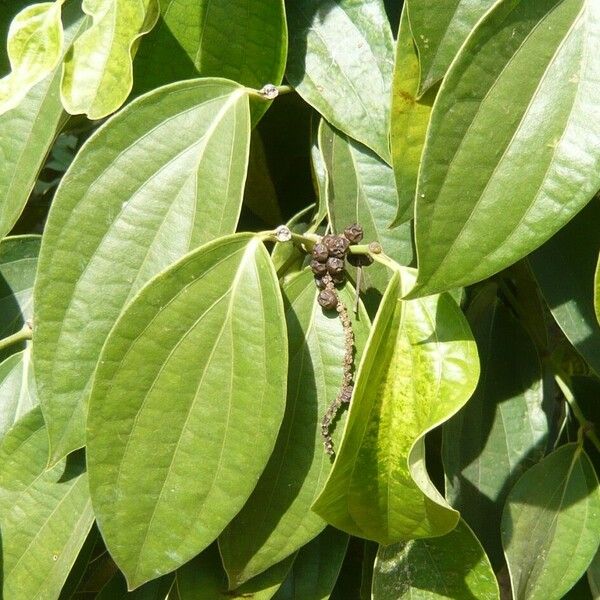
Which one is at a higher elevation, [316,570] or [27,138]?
[27,138]

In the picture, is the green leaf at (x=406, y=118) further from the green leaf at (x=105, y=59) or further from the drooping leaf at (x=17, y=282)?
the drooping leaf at (x=17, y=282)

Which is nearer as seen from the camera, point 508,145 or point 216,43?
point 508,145

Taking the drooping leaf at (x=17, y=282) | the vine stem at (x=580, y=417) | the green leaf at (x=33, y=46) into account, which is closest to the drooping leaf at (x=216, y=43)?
the green leaf at (x=33, y=46)

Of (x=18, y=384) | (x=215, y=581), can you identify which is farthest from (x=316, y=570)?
(x=18, y=384)

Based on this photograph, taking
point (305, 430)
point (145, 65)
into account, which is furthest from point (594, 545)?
point (145, 65)

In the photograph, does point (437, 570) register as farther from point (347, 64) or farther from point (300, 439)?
point (347, 64)

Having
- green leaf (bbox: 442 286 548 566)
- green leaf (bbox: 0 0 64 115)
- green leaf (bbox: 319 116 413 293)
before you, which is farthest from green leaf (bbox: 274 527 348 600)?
green leaf (bbox: 0 0 64 115)

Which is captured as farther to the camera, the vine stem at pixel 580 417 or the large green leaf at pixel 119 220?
the vine stem at pixel 580 417
